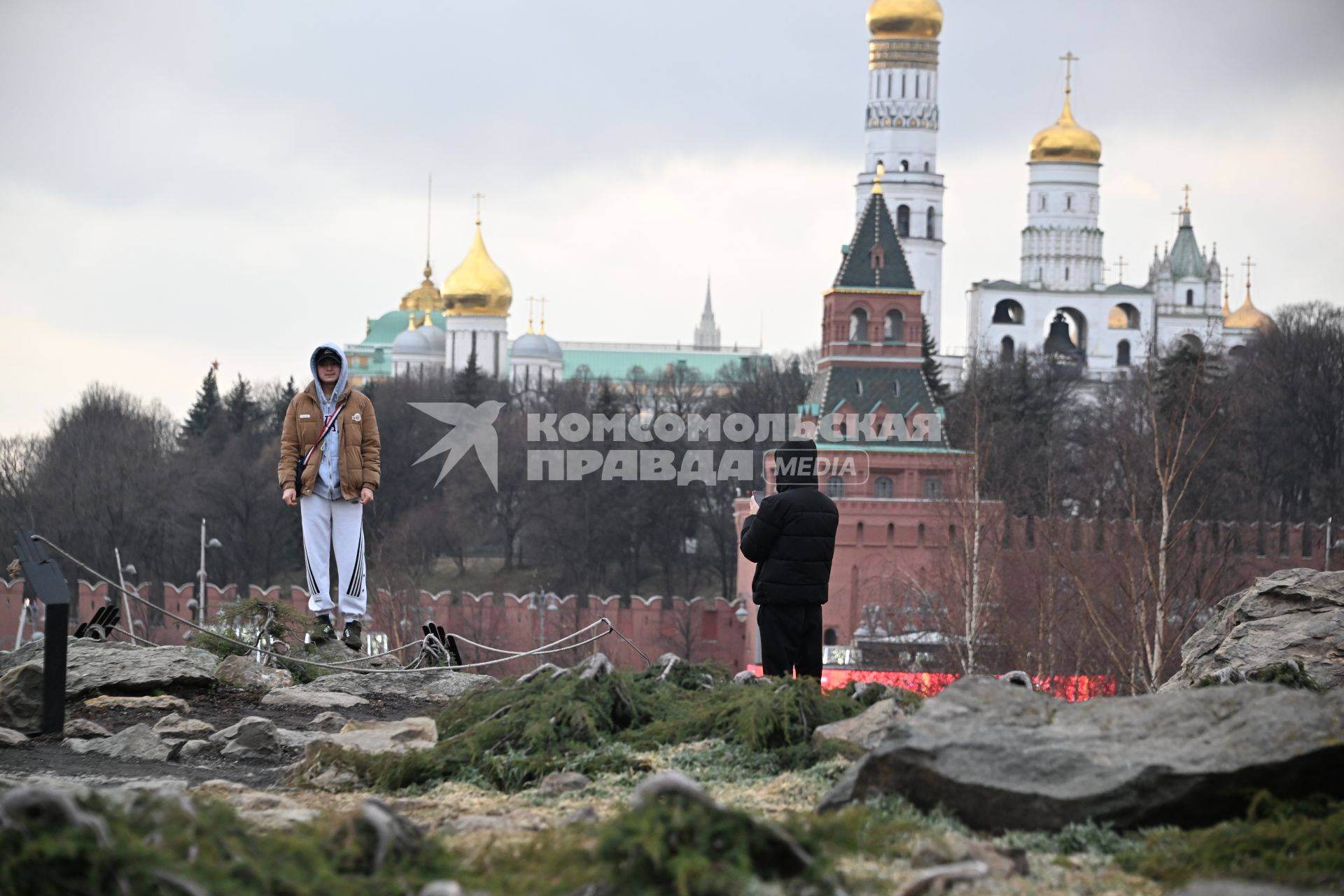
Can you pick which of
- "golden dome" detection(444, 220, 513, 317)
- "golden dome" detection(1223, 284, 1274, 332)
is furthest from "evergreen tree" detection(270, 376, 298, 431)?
"golden dome" detection(1223, 284, 1274, 332)

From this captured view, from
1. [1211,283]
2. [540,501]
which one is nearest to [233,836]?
[540,501]

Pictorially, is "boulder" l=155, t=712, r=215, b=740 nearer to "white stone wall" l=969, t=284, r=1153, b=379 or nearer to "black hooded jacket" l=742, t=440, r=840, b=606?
"black hooded jacket" l=742, t=440, r=840, b=606

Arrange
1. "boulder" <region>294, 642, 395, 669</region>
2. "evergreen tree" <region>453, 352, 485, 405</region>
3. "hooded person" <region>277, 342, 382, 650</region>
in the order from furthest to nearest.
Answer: "evergreen tree" <region>453, 352, 485, 405</region> → "hooded person" <region>277, 342, 382, 650</region> → "boulder" <region>294, 642, 395, 669</region>

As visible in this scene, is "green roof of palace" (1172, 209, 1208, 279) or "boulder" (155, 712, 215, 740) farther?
"green roof of palace" (1172, 209, 1208, 279)

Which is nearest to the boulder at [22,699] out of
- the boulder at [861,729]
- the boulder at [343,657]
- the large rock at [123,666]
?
the large rock at [123,666]

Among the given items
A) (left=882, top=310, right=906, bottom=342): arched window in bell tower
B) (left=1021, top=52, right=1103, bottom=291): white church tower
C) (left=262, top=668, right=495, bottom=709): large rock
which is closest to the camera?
(left=262, top=668, right=495, bottom=709): large rock

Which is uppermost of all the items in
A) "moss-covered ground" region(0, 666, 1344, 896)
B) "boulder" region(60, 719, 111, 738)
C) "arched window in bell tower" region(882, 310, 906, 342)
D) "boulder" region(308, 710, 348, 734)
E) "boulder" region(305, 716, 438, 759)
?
"arched window in bell tower" region(882, 310, 906, 342)

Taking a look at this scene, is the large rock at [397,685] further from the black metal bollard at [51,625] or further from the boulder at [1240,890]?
the boulder at [1240,890]
